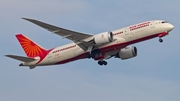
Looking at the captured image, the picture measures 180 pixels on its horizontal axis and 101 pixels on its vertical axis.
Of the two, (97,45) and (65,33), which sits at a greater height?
(65,33)

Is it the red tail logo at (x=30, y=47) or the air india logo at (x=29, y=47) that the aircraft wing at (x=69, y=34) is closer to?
the red tail logo at (x=30, y=47)

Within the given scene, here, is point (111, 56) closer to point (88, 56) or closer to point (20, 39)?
point (88, 56)

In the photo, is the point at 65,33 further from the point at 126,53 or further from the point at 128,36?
the point at 126,53

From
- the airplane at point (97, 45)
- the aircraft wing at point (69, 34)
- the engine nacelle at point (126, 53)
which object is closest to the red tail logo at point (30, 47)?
the airplane at point (97, 45)

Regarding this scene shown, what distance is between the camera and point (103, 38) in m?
76.7

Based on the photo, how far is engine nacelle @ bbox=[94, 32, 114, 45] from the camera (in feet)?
251

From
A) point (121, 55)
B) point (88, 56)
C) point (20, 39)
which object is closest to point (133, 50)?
point (121, 55)

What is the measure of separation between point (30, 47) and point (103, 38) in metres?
13.0

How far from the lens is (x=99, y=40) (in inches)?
3031

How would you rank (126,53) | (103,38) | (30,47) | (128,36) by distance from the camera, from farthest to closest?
(30,47)
(126,53)
(103,38)
(128,36)

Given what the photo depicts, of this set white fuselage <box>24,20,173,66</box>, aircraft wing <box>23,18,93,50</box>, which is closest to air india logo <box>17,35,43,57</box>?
white fuselage <box>24,20,173,66</box>

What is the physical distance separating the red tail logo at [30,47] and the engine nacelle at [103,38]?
900 centimetres

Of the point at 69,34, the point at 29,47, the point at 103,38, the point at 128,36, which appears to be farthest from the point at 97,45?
the point at 29,47

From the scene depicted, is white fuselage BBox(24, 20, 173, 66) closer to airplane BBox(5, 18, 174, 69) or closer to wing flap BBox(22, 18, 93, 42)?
airplane BBox(5, 18, 174, 69)
